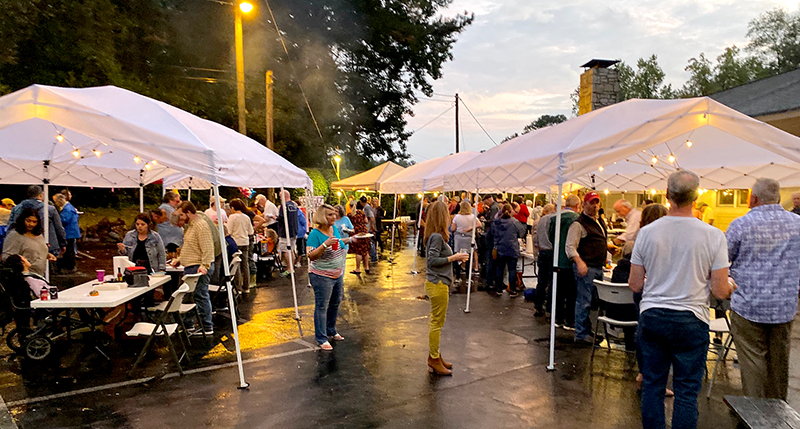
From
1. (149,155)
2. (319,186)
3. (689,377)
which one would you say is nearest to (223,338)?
(149,155)

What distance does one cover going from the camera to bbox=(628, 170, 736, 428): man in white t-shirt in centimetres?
309

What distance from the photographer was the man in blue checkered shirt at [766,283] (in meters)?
3.70

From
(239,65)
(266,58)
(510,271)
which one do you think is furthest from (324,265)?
(266,58)

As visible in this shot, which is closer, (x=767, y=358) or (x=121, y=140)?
(x=767, y=358)

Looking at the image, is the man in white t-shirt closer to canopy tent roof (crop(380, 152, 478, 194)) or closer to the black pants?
the black pants

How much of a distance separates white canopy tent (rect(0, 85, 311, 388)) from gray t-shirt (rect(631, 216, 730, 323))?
3.89 m

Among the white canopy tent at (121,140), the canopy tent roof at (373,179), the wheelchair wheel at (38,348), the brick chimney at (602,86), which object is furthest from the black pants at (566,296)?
the brick chimney at (602,86)

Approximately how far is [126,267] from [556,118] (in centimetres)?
8385

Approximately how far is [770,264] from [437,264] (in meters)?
2.83

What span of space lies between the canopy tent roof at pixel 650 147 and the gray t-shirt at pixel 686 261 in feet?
7.88

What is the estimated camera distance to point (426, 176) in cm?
1320

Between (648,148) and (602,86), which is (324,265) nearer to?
(648,148)

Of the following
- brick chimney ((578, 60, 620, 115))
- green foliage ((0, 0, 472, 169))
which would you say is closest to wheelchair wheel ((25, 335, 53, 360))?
green foliage ((0, 0, 472, 169))

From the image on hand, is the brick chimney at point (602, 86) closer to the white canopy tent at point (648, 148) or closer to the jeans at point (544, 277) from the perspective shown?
the white canopy tent at point (648, 148)
